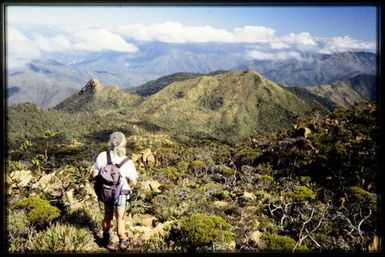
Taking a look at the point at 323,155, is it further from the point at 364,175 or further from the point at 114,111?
the point at 114,111

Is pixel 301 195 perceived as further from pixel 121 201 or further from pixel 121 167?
pixel 121 167

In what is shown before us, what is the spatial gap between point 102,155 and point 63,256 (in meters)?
1.52

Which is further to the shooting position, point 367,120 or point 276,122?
point 276,122

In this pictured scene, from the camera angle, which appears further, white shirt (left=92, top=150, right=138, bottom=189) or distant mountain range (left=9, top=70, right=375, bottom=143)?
distant mountain range (left=9, top=70, right=375, bottom=143)

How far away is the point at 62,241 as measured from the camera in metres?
5.24

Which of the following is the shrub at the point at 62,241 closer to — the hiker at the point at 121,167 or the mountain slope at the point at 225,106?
the hiker at the point at 121,167

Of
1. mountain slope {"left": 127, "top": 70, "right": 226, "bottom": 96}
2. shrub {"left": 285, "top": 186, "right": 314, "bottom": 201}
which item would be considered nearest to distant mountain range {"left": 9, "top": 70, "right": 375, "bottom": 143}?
mountain slope {"left": 127, "top": 70, "right": 226, "bottom": 96}

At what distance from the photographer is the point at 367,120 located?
2709 centimetres

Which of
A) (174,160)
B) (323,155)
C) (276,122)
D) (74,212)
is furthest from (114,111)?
(74,212)

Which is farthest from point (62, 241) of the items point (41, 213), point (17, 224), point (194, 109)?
A: point (194, 109)

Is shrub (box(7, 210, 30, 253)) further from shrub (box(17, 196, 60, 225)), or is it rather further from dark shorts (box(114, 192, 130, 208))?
dark shorts (box(114, 192, 130, 208))

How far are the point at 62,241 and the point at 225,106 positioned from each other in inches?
4333

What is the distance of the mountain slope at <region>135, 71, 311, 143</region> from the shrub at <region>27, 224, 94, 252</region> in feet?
287

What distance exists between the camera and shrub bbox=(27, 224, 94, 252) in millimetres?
5164
